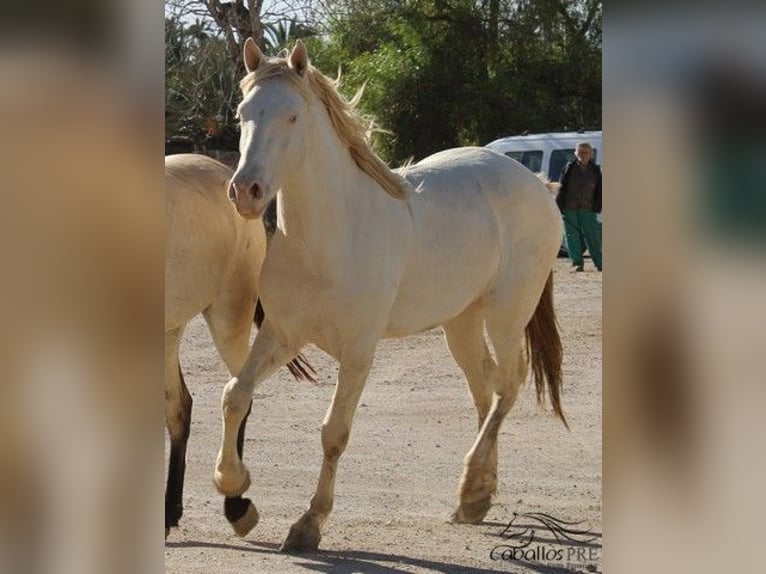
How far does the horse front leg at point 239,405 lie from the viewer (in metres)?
4.36

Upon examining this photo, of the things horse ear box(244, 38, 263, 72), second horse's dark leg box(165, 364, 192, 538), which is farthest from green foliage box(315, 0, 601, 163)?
horse ear box(244, 38, 263, 72)

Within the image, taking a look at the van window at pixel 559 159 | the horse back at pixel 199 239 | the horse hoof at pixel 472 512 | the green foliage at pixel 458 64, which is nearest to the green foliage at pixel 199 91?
the green foliage at pixel 458 64

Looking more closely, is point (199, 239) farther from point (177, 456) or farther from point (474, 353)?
point (474, 353)

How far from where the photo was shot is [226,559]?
425 cm

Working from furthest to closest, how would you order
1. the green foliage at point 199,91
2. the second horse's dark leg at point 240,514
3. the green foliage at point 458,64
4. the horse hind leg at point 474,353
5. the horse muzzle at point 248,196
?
the green foliage at point 458,64 → the green foliage at point 199,91 → the horse hind leg at point 474,353 → the second horse's dark leg at point 240,514 → the horse muzzle at point 248,196

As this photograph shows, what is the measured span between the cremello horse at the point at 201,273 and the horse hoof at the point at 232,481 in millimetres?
401

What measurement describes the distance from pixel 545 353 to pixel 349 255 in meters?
1.56

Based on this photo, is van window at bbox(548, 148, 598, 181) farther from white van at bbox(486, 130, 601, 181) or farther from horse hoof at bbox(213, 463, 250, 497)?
horse hoof at bbox(213, 463, 250, 497)

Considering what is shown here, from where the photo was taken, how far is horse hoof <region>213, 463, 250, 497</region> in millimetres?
4418

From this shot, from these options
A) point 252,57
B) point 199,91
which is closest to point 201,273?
point 252,57

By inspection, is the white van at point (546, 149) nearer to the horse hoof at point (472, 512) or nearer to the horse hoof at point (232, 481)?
the horse hoof at point (472, 512)

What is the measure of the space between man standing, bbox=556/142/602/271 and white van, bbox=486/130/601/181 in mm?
1350

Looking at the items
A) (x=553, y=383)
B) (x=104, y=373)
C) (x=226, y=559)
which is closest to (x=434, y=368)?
(x=553, y=383)

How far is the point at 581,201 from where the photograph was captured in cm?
1231
